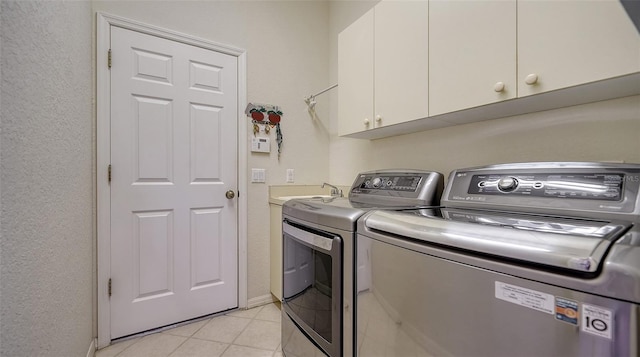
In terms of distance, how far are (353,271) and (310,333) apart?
0.49 metres

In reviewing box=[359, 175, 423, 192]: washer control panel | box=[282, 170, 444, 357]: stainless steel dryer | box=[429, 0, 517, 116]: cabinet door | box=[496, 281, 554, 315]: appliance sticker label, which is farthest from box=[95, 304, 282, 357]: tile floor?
box=[429, 0, 517, 116]: cabinet door

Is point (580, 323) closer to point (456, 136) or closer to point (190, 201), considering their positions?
point (456, 136)

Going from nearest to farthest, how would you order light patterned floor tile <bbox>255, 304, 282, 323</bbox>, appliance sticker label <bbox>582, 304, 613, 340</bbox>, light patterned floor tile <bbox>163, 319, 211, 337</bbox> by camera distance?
1. appliance sticker label <bbox>582, 304, 613, 340</bbox>
2. light patterned floor tile <bbox>163, 319, 211, 337</bbox>
3. light patterned floor tile <bbox>255, 304, 282, 323</bbox>

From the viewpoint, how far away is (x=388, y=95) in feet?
4.93

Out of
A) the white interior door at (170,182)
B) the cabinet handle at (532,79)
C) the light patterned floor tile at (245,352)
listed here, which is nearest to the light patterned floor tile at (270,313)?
the white interior door at (170,182)

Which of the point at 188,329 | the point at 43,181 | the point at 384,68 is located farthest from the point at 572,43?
the point at 188,329

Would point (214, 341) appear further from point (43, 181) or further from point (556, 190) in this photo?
point (556, 190)

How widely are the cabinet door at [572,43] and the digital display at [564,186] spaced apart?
305mm

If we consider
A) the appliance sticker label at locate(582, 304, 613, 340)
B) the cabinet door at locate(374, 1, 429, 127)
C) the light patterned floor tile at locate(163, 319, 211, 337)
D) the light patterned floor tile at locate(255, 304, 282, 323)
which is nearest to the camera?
the appliance sticker label at locate(582, 304, 613, 340)

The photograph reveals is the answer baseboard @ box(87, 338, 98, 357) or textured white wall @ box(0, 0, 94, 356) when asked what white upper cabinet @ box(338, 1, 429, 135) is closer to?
textured white wall @ box(0, 0, 94, 356)

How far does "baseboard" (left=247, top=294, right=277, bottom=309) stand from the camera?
2142mm

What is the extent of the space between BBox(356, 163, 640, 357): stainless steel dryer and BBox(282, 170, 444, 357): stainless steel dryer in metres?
0.07

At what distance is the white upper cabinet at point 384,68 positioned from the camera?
1328 millimetres

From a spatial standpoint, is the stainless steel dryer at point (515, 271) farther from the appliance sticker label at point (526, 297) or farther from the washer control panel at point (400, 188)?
the washer control panel at point (400, 188)
